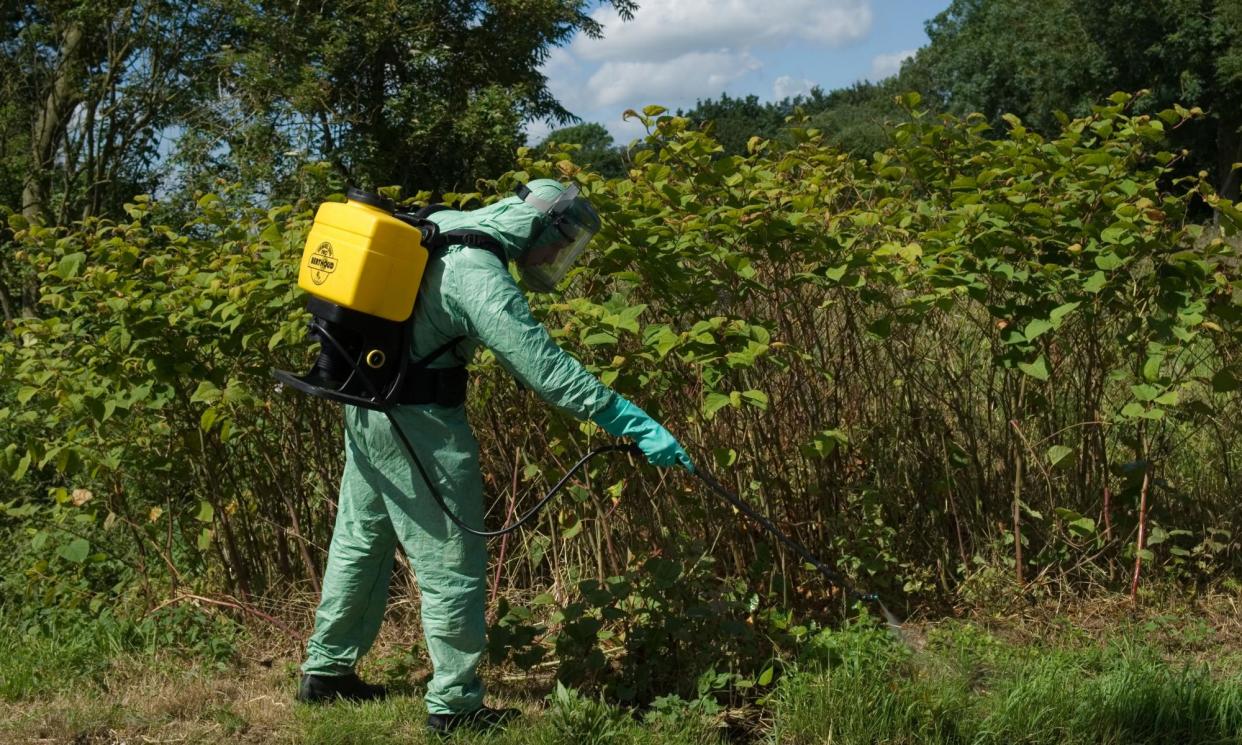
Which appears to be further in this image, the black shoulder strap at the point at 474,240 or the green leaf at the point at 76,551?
the green leaf at the point at 76,551

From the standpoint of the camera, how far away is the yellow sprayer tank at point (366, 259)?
3.18 meters

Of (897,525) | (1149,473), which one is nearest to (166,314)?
(897,525)

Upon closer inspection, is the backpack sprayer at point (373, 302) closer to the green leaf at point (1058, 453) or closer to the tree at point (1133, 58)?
the green leaf at point (1058, 453)

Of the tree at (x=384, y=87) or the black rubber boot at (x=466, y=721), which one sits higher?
the tree at (x=384, y=87)

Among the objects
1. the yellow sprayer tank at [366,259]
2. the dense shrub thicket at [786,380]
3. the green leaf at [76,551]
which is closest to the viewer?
the yellow sprayer tank at [366,259]

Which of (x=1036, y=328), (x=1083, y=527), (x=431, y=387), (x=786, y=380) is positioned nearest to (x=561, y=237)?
(x=431, y=387)

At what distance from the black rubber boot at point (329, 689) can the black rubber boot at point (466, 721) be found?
0.36 m

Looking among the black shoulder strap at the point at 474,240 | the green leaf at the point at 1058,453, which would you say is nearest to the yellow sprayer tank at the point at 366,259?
the black shoulder strap at the point at 474,240

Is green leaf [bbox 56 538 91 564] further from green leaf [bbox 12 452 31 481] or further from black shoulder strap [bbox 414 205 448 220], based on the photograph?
black shoulder strap [bbox 414 205 448 220]

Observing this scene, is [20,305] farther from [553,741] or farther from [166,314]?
[553,741]

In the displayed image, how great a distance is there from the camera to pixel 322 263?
3268mm

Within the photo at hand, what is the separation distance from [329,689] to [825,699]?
5.04ft

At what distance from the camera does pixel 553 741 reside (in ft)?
11.5

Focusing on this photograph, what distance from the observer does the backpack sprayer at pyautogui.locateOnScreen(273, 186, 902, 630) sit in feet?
10.5
